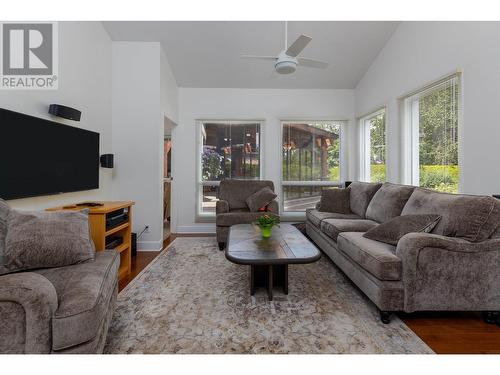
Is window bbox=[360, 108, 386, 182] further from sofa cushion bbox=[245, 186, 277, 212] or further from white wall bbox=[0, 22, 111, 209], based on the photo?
white wall bbox=[0, 22, 111, 209]

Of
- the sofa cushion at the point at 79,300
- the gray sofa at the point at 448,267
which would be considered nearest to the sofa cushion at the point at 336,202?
the gray sofa at the point at 448,267

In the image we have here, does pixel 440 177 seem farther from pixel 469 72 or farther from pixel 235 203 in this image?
pixel 235 203

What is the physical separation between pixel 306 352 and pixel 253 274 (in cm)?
89

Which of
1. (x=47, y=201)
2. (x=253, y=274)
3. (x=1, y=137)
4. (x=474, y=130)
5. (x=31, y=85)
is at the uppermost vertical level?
(x=31, y=85)

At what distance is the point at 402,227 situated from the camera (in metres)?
2.25

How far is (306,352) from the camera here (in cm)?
161

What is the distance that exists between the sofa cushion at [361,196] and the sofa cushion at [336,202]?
77 millimetres

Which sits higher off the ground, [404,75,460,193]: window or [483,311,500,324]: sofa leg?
[404,75,460,193]: window

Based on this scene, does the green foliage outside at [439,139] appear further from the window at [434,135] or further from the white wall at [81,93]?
the white wall at [81,93]

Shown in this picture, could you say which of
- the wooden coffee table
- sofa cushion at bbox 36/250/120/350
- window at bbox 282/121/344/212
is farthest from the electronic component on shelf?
window at bbox 282/121/344/212

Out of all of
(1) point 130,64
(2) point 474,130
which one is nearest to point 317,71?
(2) point 474,130

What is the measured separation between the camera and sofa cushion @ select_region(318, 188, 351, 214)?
4020 millimetres

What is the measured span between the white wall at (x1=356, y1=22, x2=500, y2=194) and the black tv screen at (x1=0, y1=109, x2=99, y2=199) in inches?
163

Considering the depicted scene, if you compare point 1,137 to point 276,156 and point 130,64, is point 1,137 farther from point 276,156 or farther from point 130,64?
point 276,156
